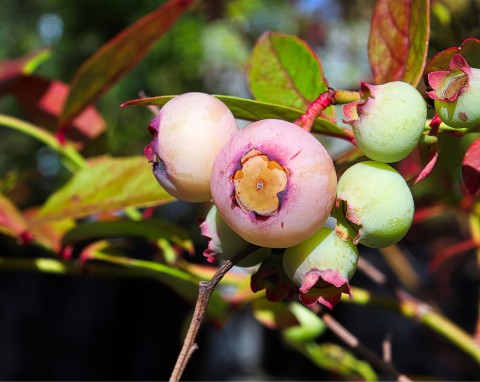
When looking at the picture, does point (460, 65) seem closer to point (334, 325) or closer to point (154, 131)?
point (154, 131)

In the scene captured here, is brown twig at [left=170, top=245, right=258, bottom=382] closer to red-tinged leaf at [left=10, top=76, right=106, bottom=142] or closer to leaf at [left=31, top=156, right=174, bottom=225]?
leaf at [left=31, top=156, right=174, bottom=225]

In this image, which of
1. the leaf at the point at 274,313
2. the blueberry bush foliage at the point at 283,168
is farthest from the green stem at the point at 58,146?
the leaf at the point at 274,313

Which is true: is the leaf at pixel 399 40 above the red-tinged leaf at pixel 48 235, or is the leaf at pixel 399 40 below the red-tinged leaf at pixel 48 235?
above

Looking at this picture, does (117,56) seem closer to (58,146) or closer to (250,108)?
(58,146)

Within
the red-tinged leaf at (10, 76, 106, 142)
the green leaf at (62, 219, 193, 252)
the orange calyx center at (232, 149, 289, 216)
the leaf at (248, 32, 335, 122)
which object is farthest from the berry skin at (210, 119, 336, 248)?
the red-tinged leaf at (10, 76, 106, 142)

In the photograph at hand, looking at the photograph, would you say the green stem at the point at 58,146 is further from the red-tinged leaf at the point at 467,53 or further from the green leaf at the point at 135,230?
the red-tinged leaf at the point at 467,53

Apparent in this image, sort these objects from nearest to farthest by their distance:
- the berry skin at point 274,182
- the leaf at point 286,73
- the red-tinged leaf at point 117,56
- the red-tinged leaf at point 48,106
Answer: the berry skin at point 274,182
the leaf at point 286,73
the red-tinged leaf at point 117,56
the red-tinged leaf at point 48,106

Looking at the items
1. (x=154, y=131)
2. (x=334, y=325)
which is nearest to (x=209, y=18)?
(x=334, y=325)
